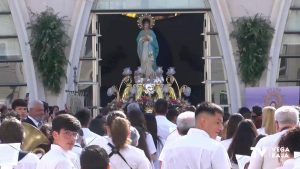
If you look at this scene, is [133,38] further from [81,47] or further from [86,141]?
[86,141]

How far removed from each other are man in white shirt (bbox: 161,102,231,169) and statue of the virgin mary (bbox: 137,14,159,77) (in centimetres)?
1916

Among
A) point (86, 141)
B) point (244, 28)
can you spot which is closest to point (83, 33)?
point (244, 28)

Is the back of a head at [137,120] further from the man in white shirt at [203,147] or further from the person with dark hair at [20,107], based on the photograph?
the man in white shirt at [203,147]

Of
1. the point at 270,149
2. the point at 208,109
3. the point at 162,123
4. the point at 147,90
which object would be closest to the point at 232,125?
the point at 270,149

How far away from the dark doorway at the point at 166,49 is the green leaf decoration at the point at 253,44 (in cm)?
556

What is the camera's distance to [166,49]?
102 feet

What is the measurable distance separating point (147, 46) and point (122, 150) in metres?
18.5

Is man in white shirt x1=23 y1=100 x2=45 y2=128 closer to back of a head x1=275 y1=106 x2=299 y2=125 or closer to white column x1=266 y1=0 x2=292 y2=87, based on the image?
back of a head x1=275 y1=106 x2=299 y2=125

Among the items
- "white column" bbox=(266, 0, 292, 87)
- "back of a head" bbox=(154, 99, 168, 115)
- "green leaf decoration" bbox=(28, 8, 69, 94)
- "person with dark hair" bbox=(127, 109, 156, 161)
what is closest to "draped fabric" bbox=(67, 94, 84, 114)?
"green leaf decoration" bbox=(28, 8, 69, 94)

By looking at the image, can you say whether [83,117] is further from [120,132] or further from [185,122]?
[120,132]

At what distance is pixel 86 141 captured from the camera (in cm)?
1037

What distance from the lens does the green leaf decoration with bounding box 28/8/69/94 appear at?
24.8m

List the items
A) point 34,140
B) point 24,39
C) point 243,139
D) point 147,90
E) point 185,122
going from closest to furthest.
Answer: point 34,140 → point 243,139 → point 185,122 → point 24,39 → point 147,90

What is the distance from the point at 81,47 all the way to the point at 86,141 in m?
15.8
